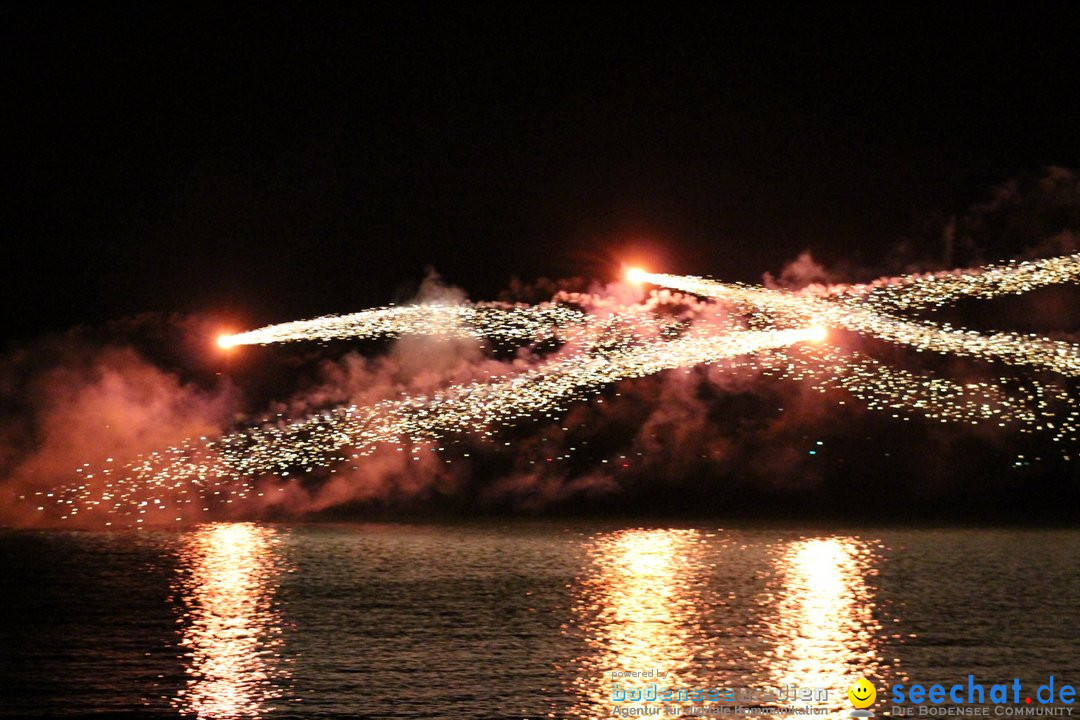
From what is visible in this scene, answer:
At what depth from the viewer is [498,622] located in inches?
463

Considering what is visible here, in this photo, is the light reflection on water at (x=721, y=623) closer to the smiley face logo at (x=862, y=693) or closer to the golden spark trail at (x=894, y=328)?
the smiley face logo at (x=862, y=693)

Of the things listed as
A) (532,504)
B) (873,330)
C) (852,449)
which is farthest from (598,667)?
Result: (852,449)

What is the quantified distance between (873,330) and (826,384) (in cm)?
559

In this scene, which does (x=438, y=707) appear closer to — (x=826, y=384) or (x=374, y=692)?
(x=374, y=692)

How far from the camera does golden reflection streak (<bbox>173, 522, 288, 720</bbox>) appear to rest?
28.6ft

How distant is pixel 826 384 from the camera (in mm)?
28531

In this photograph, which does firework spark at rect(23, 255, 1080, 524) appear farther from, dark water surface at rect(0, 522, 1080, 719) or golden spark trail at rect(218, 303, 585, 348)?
dark water surface at rect(0, 522, 1080, 719)

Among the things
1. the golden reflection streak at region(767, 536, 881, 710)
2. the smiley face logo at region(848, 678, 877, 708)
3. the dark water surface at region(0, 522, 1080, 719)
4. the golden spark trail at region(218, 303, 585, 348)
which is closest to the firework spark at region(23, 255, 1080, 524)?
the golden spark trail at region(218, 303, 585, 348)


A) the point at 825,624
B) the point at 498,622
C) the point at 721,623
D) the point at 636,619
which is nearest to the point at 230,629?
the point at 498,622

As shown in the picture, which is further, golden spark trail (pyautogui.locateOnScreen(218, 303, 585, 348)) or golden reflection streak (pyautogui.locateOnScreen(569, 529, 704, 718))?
golden spark trail (pyautogui.locateOnScreen(218, 303, 585, 348))

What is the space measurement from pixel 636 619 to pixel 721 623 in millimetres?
797

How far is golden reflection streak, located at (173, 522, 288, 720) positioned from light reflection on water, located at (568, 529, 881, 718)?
2.36 meters

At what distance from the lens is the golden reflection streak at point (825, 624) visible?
9344mm

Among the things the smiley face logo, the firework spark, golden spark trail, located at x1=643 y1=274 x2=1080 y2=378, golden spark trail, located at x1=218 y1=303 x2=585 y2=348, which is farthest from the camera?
golden spark trail, located at x1=218 y1=303 x2=585 y2=348
